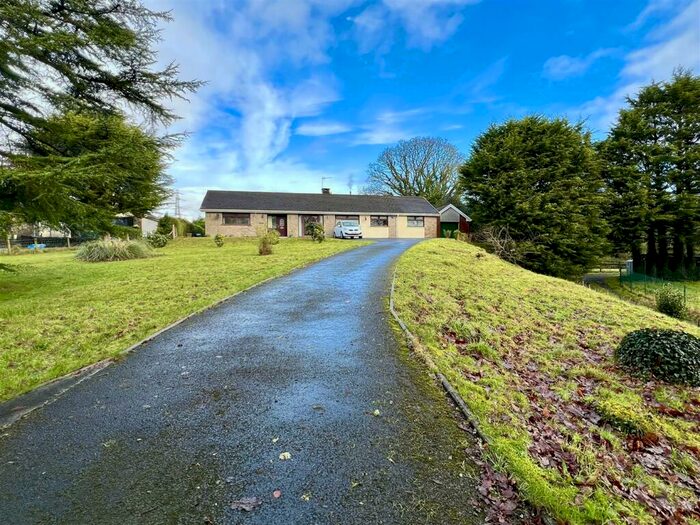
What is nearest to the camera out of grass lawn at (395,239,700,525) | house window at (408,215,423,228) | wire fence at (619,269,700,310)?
grass lawn at (395,239,700,525)

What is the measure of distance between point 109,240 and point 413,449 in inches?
800

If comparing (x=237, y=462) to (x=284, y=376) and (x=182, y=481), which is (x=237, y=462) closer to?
(x=182, y=481)

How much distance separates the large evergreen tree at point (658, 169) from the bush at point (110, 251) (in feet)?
95.5

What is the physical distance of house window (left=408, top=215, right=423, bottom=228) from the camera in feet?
120

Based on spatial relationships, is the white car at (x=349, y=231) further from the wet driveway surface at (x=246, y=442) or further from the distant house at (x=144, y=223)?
the wet driveway surface at (x=246, y=442)

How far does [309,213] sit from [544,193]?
20000mm

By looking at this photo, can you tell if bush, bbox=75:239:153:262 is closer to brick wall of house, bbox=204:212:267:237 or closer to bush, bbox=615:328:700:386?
brick wall of house, bbox=204:212:267:237

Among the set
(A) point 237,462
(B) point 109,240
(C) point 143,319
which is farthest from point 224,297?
(B) point 109,240

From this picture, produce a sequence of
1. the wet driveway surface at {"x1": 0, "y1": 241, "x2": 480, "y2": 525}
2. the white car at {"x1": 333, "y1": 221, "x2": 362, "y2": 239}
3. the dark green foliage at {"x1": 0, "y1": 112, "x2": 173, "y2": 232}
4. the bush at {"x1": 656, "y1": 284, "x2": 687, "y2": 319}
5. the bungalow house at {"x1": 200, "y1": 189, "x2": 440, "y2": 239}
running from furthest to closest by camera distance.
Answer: the bungalow house at {"x1": 200, "y1": 189, "x2": 440, "y2": 239}
the white car at {"x1": 333, "y1": 221, "x2": 362, "y2": 239}
the bush at {"x1": 656, "y1": 284, "x2": 687, "y2": 319}
the dark green foliage at {"x1": 0, "y1": 112, "x2": 173, "y2": 232}
the wet driveway surface at {"x1": 0, "y1": 241, "x2": 480, "y2": 525}

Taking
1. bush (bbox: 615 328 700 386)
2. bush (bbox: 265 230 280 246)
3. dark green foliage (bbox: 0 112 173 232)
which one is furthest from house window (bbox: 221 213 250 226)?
bush (bbox: 615 328 700 386)

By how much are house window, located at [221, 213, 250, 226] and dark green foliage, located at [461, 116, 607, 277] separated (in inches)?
766

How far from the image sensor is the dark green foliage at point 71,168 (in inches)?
328

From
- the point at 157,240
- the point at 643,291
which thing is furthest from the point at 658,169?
the point at 157,240

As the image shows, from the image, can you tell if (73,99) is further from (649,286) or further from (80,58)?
(649,286)
